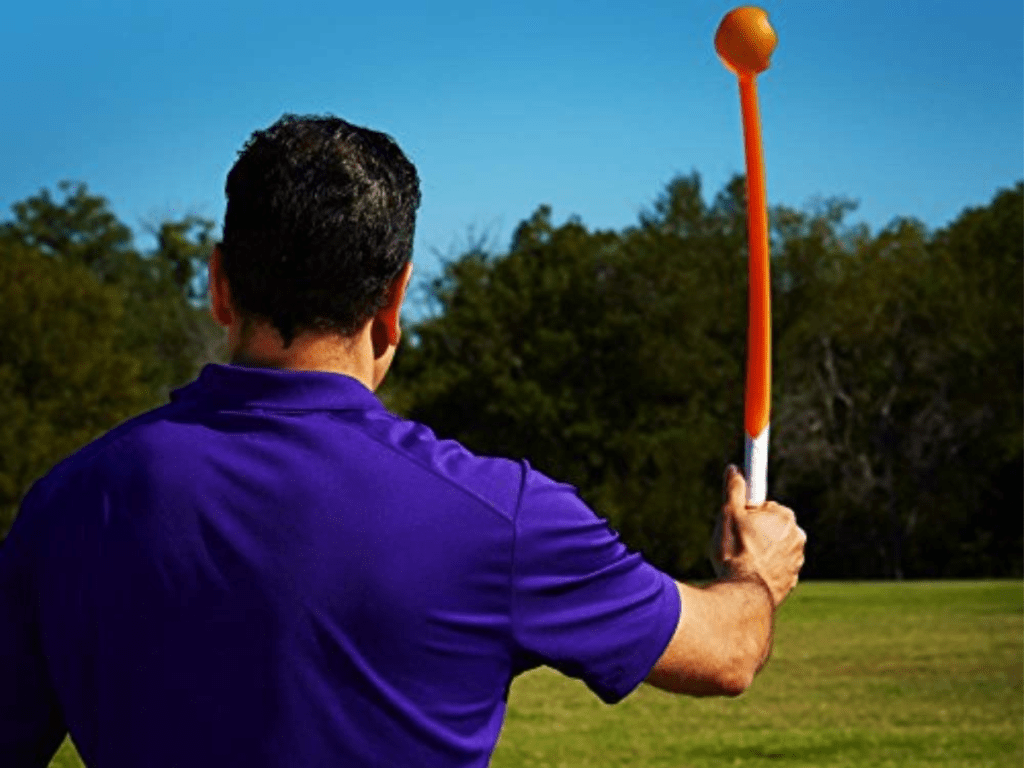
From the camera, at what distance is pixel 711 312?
7181 centimetres

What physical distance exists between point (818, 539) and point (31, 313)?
2726 centimetres

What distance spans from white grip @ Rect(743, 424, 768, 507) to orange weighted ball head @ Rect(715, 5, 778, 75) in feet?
1.67

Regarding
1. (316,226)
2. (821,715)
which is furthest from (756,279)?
(821,715)

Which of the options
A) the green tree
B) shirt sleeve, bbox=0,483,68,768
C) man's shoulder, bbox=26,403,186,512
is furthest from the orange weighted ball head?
the green tree

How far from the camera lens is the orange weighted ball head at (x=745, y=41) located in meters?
2.79

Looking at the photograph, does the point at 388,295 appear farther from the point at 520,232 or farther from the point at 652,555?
the point at 520,232

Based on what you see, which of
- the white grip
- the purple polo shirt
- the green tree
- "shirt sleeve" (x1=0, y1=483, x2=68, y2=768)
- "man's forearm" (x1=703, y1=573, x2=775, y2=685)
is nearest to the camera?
the purple polo shirt

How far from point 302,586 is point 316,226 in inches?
16.3

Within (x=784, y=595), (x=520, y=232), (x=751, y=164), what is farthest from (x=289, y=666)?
(x=520, y=232)

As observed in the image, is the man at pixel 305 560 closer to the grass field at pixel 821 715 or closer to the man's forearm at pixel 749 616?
the man's forearm at pixel 749 616

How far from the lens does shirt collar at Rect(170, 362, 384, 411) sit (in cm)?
233

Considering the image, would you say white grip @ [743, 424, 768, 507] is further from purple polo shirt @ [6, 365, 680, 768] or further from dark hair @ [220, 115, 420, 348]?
dark hair @ [220, 115, 420, 348]

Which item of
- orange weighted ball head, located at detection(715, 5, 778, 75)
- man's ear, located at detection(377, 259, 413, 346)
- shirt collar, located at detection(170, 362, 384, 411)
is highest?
orange weighted ball head, located at detection(715, 5, 778, 75)

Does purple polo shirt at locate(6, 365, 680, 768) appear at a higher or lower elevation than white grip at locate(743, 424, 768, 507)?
lower
